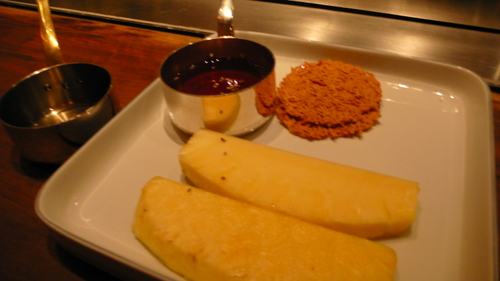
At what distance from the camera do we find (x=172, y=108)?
1295 mm

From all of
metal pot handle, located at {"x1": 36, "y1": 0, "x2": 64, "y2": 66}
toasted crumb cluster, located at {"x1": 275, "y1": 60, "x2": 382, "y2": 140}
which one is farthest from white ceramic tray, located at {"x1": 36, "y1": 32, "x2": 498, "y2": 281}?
metal pot handle, located at {"x1": 36, "y1": 0, "x2": 64, "y2": 66}

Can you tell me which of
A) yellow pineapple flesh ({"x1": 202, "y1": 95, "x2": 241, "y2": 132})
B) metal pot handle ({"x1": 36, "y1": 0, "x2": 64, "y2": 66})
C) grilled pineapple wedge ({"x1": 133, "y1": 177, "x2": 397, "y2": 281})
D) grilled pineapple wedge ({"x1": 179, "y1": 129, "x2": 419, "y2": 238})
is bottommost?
grilled pineapple wedge ({"x1": 133, "y1": 177, "x2": 397, "y2": 281})

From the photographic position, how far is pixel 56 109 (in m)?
1.58

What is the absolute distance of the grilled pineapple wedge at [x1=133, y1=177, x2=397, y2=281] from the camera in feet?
2.64

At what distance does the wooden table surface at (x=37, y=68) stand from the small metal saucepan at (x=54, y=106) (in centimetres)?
13

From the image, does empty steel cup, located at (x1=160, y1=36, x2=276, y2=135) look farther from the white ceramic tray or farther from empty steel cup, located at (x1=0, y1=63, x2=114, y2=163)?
empty steel cup, located at (x1=0, y1=63, x2=114, y2=163)

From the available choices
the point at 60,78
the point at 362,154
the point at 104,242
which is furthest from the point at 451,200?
the point at 60,78

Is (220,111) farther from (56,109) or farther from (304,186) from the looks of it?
(56,109)

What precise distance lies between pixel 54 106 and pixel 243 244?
1.30 metres

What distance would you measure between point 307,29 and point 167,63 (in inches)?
45.6

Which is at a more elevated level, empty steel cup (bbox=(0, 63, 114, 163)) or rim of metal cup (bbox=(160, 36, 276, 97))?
rim of metal cup (bbox=(160, 36, 276, 97))

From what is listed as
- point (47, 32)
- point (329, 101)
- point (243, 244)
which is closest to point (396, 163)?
point (329, 101)

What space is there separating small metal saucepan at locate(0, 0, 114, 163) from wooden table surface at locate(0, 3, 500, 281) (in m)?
0.13

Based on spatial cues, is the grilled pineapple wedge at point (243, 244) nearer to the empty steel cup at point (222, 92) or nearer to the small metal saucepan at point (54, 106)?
the empty steel cup at point (222, 92)
